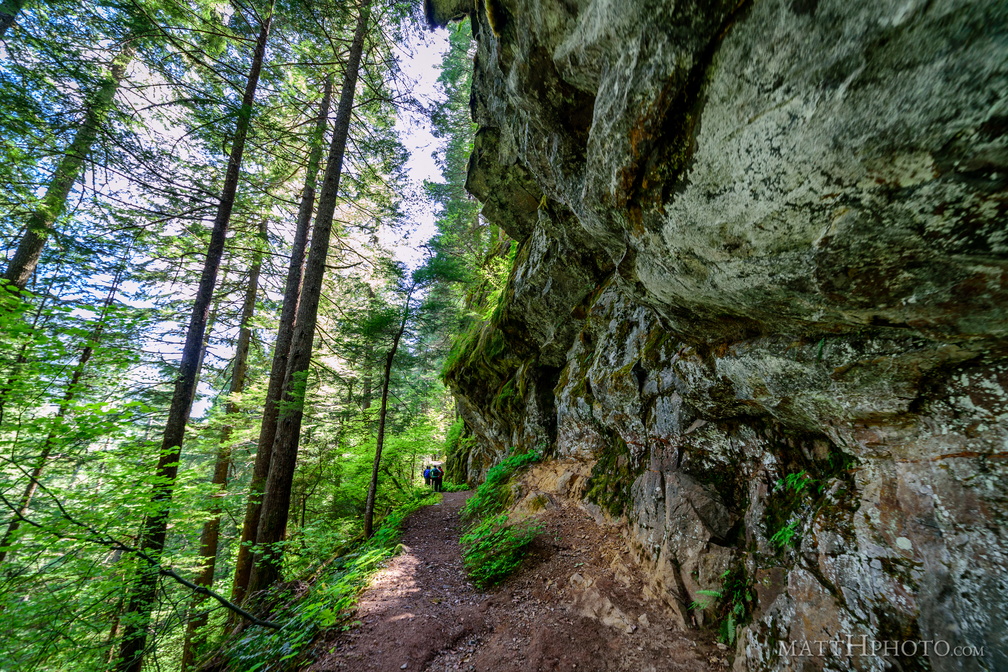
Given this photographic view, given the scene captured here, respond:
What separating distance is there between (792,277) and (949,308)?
0.84 metres

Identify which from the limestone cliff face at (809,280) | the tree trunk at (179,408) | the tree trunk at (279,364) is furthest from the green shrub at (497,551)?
the tree trunk at (279,364)

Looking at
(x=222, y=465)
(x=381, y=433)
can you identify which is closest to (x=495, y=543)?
(x=381, y=433)

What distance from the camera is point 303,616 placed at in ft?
16.5

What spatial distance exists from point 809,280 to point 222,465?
49.0ft

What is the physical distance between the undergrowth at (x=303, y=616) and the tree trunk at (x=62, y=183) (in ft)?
21.1

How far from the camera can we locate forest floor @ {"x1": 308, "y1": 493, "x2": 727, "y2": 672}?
12.9ft

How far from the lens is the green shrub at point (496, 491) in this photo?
Answer: 8623mm

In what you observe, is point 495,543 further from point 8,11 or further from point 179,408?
point 8,11

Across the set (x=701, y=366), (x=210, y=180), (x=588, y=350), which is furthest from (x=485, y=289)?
(x=701, y=366)

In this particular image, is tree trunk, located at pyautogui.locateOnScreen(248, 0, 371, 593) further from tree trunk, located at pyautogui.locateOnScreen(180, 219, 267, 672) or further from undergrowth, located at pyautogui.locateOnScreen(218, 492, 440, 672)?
tree trunk, located at pyautogui.locateOnScreen(180, 219, 267, 672)

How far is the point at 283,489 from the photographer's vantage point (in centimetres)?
673

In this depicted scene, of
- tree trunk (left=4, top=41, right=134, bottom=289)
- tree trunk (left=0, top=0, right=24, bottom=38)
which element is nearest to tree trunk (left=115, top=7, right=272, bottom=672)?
tree trunk (left=4, top=41, right=134, bottom=289)

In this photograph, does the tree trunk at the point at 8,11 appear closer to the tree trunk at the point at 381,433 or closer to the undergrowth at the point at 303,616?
the tree trunk at the point at 381,433

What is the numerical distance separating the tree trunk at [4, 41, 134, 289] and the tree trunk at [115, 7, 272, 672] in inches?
78.1
